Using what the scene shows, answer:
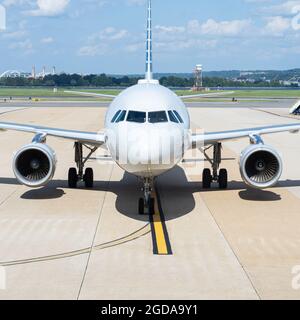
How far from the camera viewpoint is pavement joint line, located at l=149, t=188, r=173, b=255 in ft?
41.5

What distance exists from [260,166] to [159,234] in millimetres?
5149

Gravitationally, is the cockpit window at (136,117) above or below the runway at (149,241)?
above

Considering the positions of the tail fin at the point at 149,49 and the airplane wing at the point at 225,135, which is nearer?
the airplane wing at the point at 225,135

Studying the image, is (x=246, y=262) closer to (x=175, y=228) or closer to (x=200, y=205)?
(x=175, y=228)

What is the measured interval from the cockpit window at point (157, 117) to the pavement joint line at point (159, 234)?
2.51 m

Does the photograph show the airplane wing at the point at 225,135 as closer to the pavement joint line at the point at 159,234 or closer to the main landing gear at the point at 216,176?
the main landing gear at the point at 216,176

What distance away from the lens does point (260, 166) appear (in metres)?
17.8

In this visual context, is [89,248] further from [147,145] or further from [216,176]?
[216,176]

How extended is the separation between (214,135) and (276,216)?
3.86 m

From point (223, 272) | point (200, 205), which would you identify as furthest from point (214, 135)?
point (223, 272)

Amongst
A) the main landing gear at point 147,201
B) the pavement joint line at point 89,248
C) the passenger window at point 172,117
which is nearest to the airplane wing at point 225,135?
the passenger window at point 172,117

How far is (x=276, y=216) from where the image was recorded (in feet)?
51.7

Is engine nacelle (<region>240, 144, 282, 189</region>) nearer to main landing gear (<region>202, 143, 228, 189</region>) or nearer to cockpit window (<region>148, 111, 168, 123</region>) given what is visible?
main landing gear (<region>202, 143, 228, 189</region>)

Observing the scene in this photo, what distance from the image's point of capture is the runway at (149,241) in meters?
10.4
